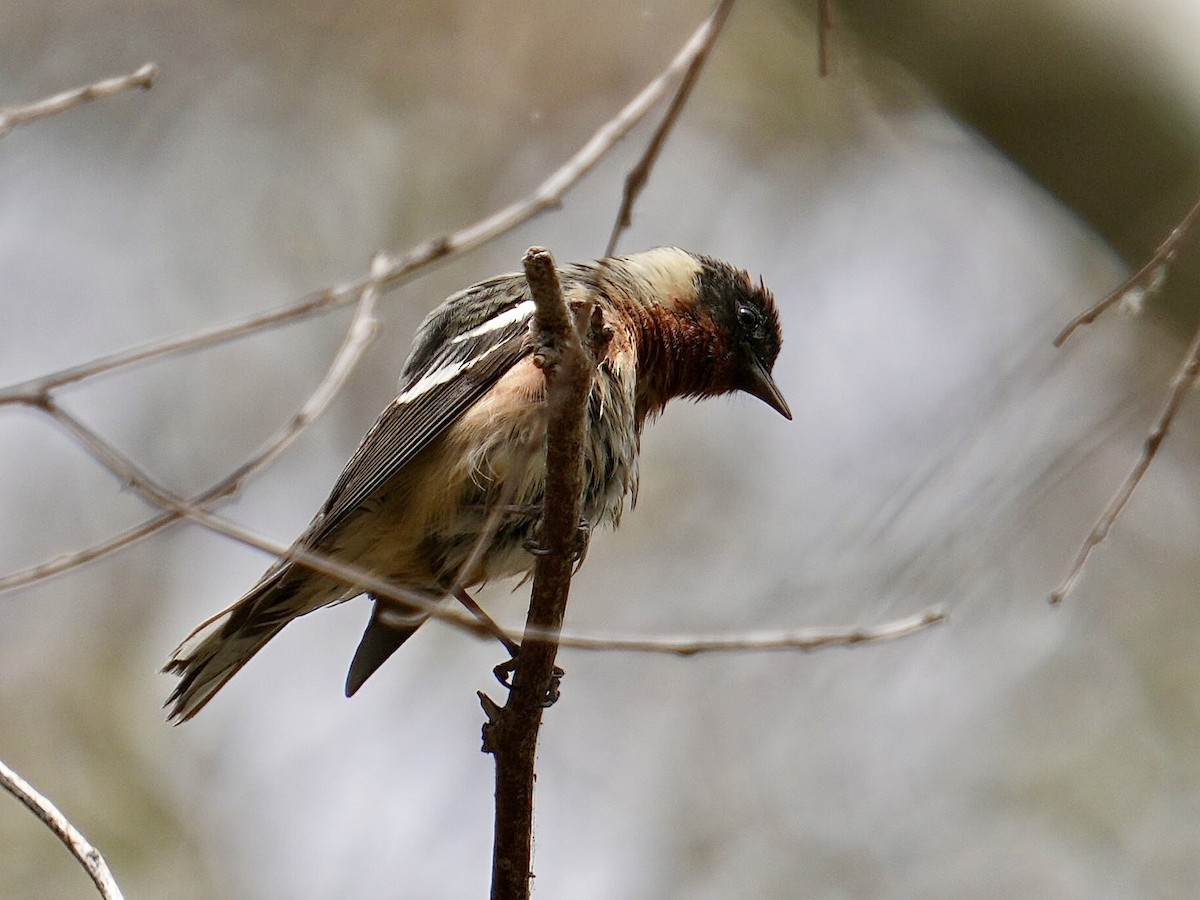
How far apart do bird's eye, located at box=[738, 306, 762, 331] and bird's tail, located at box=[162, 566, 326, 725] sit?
221cm

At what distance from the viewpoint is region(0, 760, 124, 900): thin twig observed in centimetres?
265

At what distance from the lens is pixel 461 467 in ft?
14.4

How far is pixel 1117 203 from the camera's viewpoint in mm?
5305

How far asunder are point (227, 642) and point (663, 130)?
9.44 ft

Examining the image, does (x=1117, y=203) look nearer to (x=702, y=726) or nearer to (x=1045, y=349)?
(x=1045, y=349)

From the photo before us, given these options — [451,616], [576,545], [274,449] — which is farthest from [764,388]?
[451,616]

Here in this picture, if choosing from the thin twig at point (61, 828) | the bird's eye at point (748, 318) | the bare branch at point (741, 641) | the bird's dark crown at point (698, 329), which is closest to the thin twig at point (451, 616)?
the bare branch at point (741, 641)

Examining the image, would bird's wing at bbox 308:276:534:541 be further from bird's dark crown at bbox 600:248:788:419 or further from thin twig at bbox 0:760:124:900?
thin twig at bbox 0:760:124:900

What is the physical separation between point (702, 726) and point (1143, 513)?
3.53 m

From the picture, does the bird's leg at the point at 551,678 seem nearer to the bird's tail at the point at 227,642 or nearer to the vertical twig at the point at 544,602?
the vertical twig at the point at 544,602

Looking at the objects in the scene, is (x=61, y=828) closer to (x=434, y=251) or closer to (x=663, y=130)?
(x=434, y=251)

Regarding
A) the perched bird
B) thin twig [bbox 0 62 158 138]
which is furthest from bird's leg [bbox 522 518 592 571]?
thin twig [bbox 0 62 158 138]

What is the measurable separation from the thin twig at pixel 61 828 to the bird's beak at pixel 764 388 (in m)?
3.36

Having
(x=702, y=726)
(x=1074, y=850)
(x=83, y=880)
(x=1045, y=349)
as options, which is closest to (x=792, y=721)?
(x=702, y=726)
